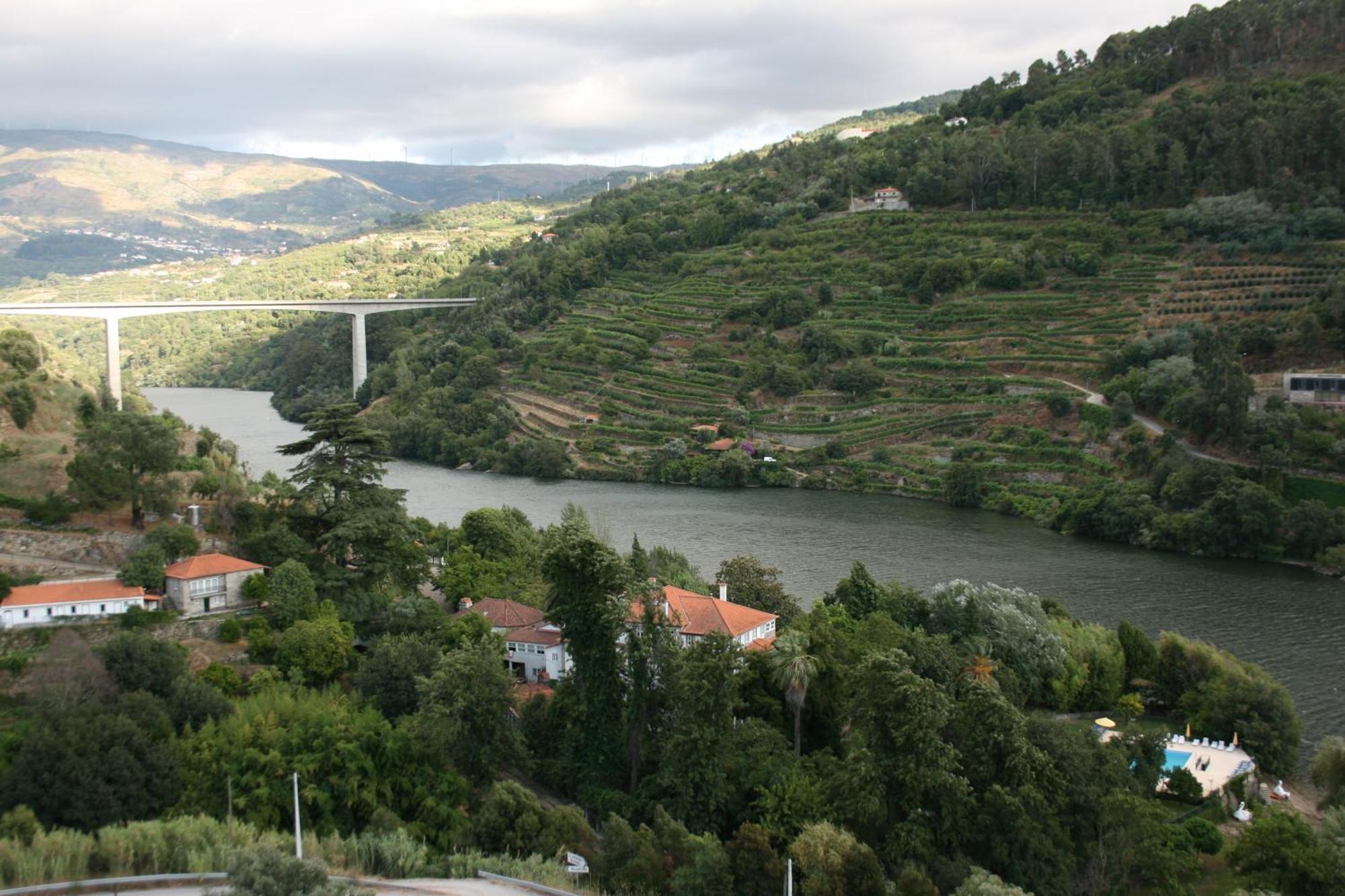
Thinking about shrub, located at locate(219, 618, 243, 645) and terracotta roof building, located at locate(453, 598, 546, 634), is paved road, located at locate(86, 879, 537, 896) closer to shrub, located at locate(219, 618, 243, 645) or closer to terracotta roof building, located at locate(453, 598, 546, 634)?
shrub, located at locate(219, 618, 243, 645)

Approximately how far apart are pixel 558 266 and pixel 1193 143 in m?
28.0

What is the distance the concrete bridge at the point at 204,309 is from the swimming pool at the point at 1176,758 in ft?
129

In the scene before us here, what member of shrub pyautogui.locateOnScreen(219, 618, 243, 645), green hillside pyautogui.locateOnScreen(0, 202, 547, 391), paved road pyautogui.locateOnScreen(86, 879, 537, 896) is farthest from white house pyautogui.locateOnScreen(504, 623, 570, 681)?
green hillside pyautogui.locateOnScreen(0, 202, 547, 391)

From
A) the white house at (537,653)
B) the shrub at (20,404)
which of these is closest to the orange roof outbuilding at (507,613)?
the white house at (537,653)

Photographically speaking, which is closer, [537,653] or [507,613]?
[537,653]

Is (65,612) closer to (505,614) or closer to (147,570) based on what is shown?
(147,570)

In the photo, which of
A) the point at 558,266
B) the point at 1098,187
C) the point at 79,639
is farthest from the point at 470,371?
the point at 79,639

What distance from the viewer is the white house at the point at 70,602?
49.8ft

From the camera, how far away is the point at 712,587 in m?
21.1

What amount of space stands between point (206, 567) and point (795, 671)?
9.21 metres

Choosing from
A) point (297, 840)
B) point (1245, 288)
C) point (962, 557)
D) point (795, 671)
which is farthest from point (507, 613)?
point (1245, 288)

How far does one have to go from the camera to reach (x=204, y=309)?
5244 centimetres

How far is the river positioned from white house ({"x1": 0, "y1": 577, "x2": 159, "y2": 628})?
10.2 metres

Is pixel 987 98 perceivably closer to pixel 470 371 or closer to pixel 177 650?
pixel 470 371
